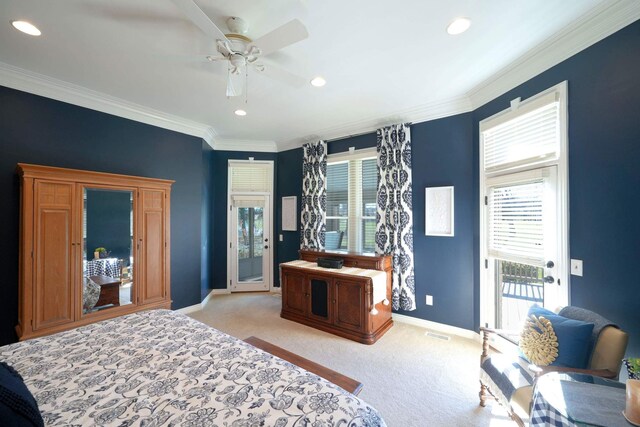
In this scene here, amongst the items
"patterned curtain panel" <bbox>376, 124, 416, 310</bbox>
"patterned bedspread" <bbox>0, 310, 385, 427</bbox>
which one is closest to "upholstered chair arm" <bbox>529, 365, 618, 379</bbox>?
"patterned bedspread" <bbox>0, 310, 385, 427</bbox>

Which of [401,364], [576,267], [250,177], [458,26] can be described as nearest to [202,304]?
[250,177]

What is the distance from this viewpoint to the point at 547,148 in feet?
7.31

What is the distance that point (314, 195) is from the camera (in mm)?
4391

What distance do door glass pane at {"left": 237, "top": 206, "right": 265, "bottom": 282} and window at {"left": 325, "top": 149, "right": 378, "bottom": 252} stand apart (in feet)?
4.86

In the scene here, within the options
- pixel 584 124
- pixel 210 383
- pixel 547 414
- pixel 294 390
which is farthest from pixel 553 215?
pixel 210 383

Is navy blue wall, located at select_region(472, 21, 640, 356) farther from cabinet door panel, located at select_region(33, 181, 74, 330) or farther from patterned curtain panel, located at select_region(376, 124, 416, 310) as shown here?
cabinet door panel, located at select_region(33, 181, 74, 330)

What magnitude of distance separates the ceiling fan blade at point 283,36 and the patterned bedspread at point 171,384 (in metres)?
2.01

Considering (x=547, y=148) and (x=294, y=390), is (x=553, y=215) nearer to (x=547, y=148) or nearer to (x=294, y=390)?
(x=547, y=148)

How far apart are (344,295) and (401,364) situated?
972mm

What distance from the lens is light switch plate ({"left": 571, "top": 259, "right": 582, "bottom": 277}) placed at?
76.9 inches

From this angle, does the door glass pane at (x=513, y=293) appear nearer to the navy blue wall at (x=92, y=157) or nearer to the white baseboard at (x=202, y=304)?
the white baseboard at (x=202, y=304)

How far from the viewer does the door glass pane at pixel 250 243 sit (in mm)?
5031

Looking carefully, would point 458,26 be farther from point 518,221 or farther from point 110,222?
point 110,222

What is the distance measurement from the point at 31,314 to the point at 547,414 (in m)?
3.92
